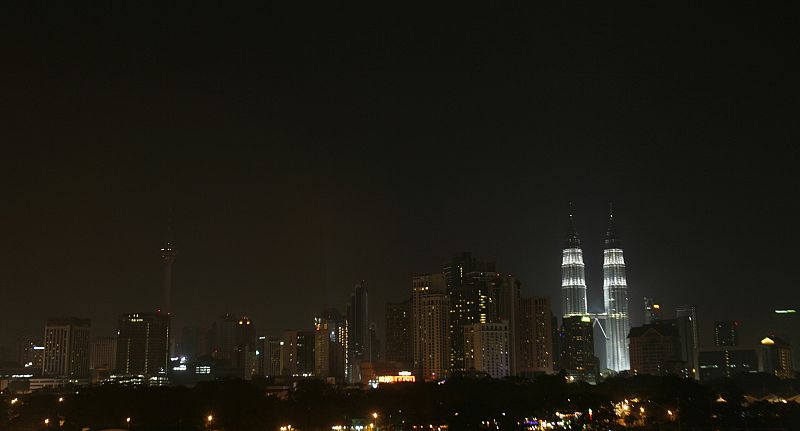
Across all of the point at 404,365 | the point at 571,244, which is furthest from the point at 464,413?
the point at 571,244

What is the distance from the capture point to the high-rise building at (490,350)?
71875 millimetres

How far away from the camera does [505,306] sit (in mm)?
80500

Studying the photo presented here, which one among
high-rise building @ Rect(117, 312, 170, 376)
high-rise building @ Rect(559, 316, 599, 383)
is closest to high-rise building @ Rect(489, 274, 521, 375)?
high-rise building @ Rect(559, 316, 599, 383)

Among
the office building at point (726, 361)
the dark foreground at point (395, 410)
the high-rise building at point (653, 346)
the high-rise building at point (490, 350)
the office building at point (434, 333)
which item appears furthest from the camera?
the office building at point (726, 361)

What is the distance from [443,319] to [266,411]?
45.1m

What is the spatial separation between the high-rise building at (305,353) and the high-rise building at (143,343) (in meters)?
14.6

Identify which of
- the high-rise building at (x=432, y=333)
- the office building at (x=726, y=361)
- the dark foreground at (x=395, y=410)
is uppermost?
the high-rise building at (x=432, y=333)

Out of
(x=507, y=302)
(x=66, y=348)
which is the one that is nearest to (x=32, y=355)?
(x=66, y=348)

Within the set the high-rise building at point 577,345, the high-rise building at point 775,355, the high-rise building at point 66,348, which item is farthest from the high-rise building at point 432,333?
the high-rise building at point 66,348

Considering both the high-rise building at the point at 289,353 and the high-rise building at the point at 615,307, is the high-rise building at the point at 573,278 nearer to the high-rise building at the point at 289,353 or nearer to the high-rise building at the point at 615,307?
the high-rise building at the point at 615,307

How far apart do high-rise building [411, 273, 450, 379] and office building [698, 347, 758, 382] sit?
3189 cm

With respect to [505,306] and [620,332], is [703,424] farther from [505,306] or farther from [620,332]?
[620,332]

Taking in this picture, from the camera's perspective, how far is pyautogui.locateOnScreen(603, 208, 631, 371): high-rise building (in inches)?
Result: 3959

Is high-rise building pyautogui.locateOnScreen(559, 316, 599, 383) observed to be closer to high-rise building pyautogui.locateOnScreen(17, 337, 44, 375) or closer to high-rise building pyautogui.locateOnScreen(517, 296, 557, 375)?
high-rise building pyautogui.locateOnScreen(517, 296, 557, 375)
